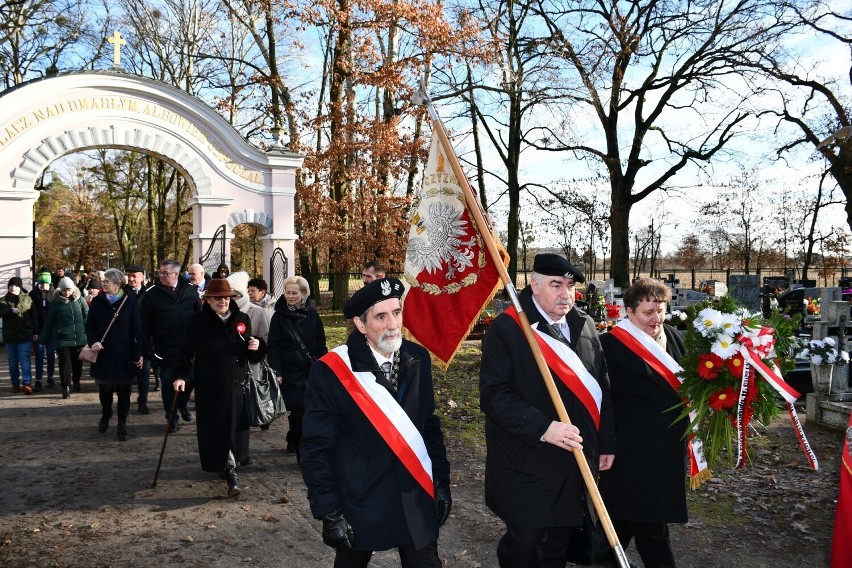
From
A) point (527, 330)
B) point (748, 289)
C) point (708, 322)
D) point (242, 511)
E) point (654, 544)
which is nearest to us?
point (527, 330)

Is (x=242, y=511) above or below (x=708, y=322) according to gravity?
below

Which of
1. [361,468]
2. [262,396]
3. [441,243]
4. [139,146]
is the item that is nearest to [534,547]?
[361,468]

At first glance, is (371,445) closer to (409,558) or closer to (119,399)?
(409,558)

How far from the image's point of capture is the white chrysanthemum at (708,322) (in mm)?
3776

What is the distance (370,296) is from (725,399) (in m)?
1.97

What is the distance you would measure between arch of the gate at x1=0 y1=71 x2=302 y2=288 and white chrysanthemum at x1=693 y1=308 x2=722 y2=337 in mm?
16781

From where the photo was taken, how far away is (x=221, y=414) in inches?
238

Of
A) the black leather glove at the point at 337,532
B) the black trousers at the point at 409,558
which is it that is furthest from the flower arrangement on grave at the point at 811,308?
the black leather glove at the point at 337,532

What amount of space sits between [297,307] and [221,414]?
1331 mm

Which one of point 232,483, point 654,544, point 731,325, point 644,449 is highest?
point 731,325

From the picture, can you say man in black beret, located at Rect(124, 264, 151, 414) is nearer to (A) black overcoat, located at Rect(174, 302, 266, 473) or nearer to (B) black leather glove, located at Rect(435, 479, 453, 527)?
(A) black overcoat, located at Rect(174, 302, 266, 473)

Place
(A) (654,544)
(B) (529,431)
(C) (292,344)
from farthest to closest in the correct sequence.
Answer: (C) (292,344)
(A) (654,544)
(B) (529,431)

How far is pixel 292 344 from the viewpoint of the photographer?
6.84 m

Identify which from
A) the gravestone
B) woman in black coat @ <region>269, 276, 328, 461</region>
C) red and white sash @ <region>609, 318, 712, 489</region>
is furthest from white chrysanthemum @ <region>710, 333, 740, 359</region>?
the gravestone
